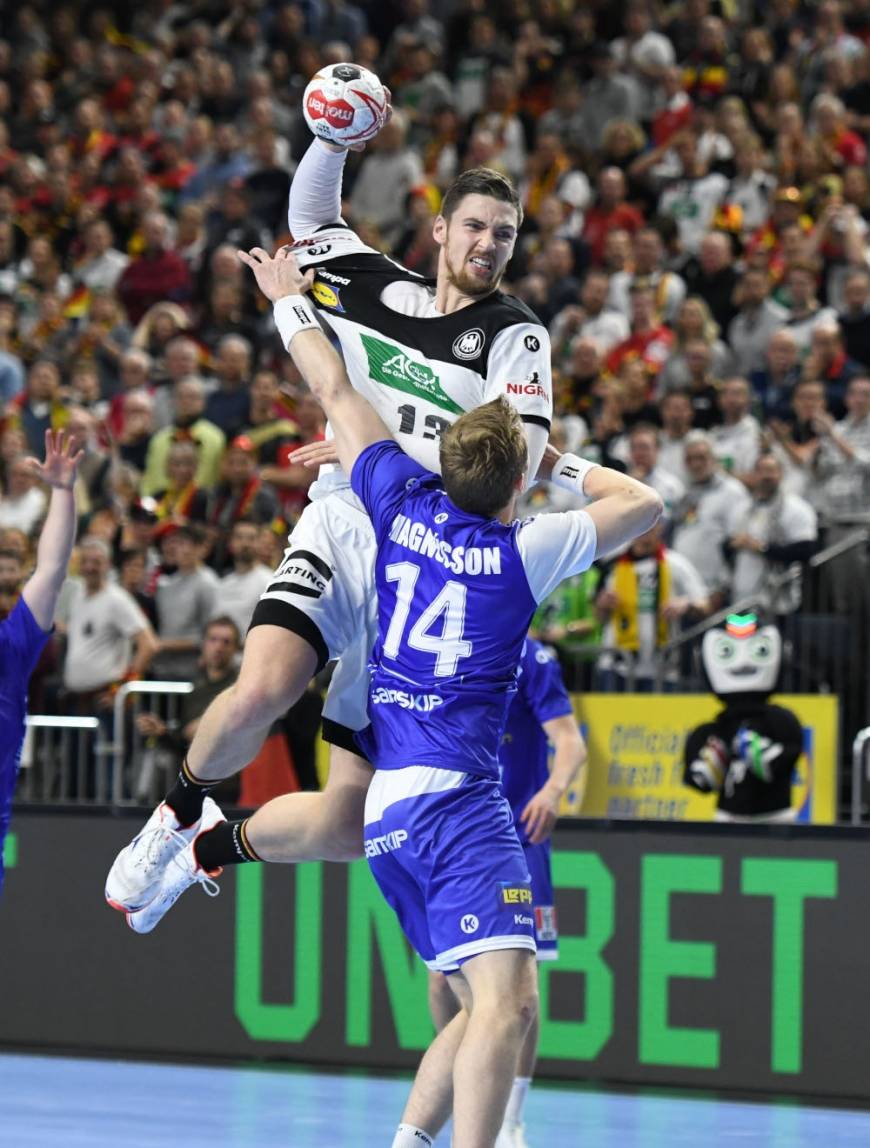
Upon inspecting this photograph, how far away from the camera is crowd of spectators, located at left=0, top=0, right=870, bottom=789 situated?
13.0m

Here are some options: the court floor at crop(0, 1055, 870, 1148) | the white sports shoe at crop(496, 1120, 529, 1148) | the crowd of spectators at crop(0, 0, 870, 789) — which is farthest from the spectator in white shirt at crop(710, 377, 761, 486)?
the white sports shoe at crop(496, 1120, 529, 1148)

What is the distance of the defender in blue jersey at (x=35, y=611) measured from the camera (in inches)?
297

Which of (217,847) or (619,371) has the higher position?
(619,371)

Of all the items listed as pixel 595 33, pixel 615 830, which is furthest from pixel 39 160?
pixel 615 830

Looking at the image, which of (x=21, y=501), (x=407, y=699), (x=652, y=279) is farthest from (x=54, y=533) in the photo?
(x=652, y=279)

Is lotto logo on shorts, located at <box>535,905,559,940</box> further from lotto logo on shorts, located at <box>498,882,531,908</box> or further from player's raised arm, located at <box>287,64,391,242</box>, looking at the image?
player's raised arm, located at <box>287,64,391,242</box>

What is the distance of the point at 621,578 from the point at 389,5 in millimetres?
10549

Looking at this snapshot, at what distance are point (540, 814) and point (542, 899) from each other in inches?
19.7

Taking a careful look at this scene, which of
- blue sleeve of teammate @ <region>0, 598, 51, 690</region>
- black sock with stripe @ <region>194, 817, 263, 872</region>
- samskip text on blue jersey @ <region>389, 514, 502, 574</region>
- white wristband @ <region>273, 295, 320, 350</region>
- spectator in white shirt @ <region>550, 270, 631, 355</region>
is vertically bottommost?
black sock with stripe @ <region>194, 817, 263, 872</region>

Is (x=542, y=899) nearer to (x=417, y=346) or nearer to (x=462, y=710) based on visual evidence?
(x=462, y=710)

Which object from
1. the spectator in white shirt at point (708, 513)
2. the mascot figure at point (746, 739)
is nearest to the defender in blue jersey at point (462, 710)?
the mascot figure at point (746, 739)

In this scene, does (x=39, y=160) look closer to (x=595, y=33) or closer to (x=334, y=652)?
(x=595, y=33)

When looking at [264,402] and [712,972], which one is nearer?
[712,972]

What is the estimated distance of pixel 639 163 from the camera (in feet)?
55.2
